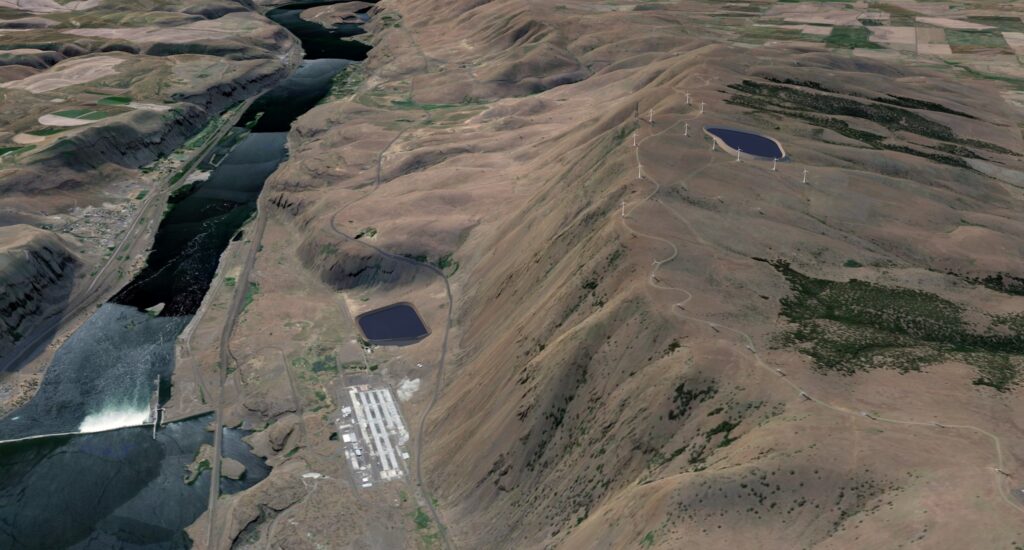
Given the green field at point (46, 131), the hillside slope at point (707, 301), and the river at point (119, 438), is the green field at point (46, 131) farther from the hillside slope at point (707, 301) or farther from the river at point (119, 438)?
the hillside slope at point (707, 301)

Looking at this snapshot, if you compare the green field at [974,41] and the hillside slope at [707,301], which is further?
the green field at [974,41]

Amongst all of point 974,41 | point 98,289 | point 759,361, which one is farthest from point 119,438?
point 974,41

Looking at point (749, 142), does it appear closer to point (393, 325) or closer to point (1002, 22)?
point (393, 325)

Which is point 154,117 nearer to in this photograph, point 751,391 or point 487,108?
point 487,108

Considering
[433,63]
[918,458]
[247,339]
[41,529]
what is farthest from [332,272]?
[433,63]

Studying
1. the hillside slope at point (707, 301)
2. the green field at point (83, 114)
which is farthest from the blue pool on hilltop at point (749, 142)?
the green field at point (83, 114)

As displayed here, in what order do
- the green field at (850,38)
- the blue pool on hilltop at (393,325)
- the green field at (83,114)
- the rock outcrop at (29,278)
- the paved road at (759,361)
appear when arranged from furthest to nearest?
the green field at (850,38) < the green field at (83,114) < the rock outcrop at (29,278) < the blue pool on hilltop at (393,325) < the paved road at (759,361)
